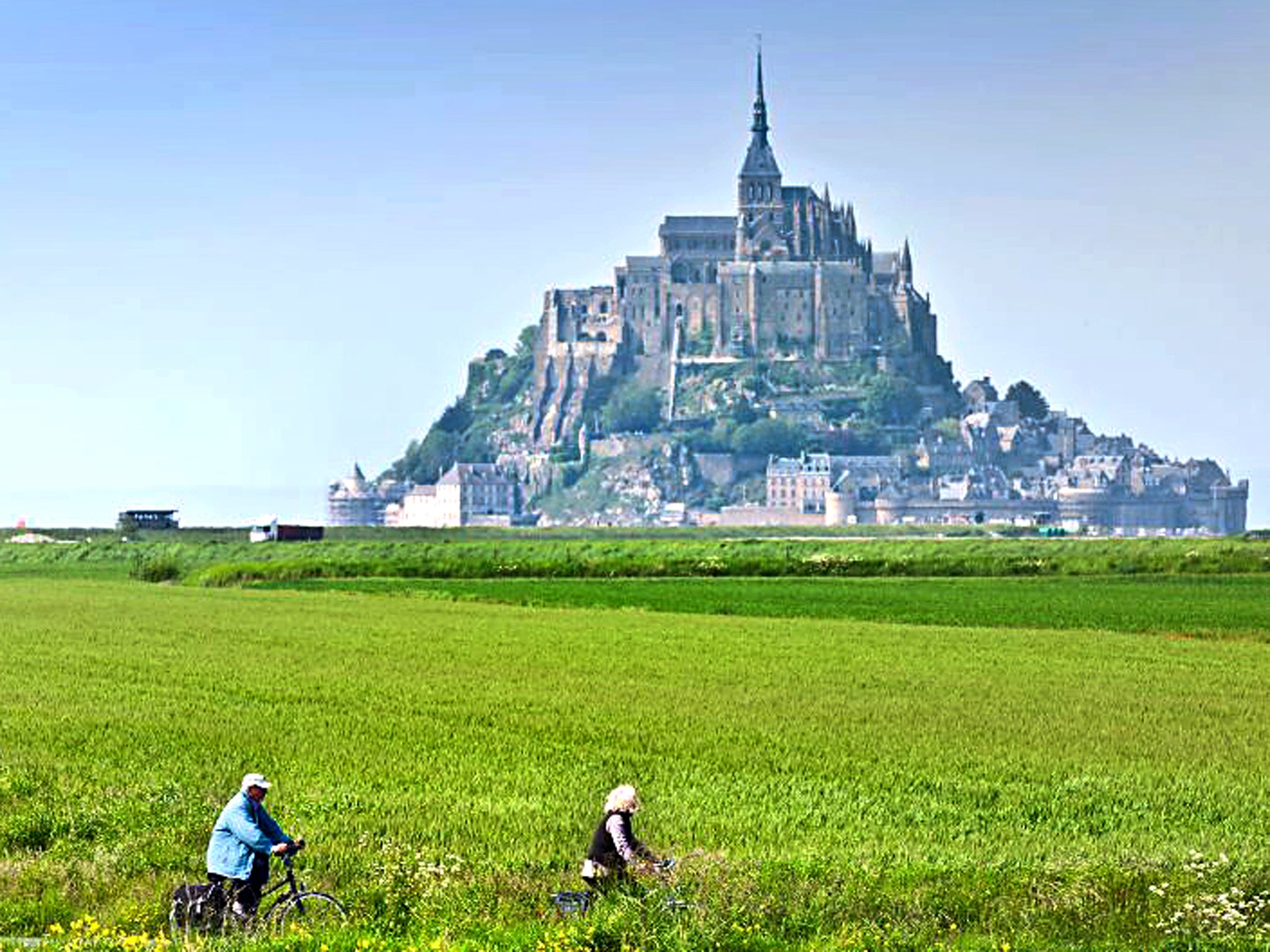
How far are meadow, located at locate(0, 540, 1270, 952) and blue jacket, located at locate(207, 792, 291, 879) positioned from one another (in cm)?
100

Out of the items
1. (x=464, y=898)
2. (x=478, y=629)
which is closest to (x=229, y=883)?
(x=464, y=898)

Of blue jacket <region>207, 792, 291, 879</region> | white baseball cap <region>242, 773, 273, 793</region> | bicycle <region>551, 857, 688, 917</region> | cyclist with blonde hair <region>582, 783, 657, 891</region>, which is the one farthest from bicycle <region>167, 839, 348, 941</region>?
cyclist with blonde hair <region>582, 783, 657, 891</region>

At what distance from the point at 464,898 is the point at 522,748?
8.42 meters

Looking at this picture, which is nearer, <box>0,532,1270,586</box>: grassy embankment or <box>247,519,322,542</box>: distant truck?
<box>0,532,1270,586</box>: grassy embankment

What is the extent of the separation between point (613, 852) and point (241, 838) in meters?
2.79

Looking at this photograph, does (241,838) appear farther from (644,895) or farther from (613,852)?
(644,895)

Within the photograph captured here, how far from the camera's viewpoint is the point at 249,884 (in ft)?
53.7

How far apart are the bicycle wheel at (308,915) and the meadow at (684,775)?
306 mm

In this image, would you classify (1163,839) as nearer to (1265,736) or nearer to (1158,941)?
(1158,941)

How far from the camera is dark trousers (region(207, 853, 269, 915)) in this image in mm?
16359

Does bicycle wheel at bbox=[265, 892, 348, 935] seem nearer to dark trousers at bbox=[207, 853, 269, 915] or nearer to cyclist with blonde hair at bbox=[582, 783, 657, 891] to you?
dark trousers at bbox=[207, 853, 269, 915]

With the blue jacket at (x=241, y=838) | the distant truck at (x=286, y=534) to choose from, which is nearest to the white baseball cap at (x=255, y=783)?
the blue jacket at (x=241, y=838)

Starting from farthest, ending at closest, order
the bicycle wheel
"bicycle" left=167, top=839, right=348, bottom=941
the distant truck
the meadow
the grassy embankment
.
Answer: the distant truck, the grassy embankment, the meadow, "bicycle" left=167, top=839, right=348, bottom=941, the bicycle wheel

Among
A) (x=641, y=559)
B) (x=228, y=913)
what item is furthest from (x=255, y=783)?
(x=641, y=559)
